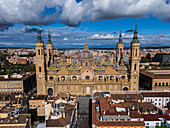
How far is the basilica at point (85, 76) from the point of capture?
60.5m

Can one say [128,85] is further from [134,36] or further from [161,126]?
[161,126]

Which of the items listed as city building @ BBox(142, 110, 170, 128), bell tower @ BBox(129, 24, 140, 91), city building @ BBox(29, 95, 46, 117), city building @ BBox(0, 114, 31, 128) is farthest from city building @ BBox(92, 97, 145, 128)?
bell tower @ BBox(129, 24, 140, 91)

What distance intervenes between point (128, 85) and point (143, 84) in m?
16.3

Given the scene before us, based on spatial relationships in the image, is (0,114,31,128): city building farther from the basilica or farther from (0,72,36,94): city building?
(0,72,36,94): city building

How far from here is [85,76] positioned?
6297 centimetres

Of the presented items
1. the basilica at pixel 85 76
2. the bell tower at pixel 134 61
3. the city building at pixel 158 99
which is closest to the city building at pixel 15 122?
the basilica at pixel 85 76

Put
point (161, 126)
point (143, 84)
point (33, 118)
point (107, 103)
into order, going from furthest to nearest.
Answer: point (143, 84) → point (33, 118) → point (107, 103) → point (161, 126)

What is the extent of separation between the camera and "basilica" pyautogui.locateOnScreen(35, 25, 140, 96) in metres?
60.5

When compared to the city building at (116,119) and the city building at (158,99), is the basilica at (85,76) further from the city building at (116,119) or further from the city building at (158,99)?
the city building at (116,119)

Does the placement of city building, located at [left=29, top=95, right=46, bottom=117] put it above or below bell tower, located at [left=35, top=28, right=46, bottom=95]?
below

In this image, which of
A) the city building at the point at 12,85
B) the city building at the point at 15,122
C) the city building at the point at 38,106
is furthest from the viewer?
the city building at the point at 12,85

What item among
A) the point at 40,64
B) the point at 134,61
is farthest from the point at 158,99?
the point at 40,64

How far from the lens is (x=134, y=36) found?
6028 centimetres

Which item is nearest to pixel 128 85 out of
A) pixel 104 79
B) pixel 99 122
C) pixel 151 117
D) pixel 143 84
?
pixel 104 79
